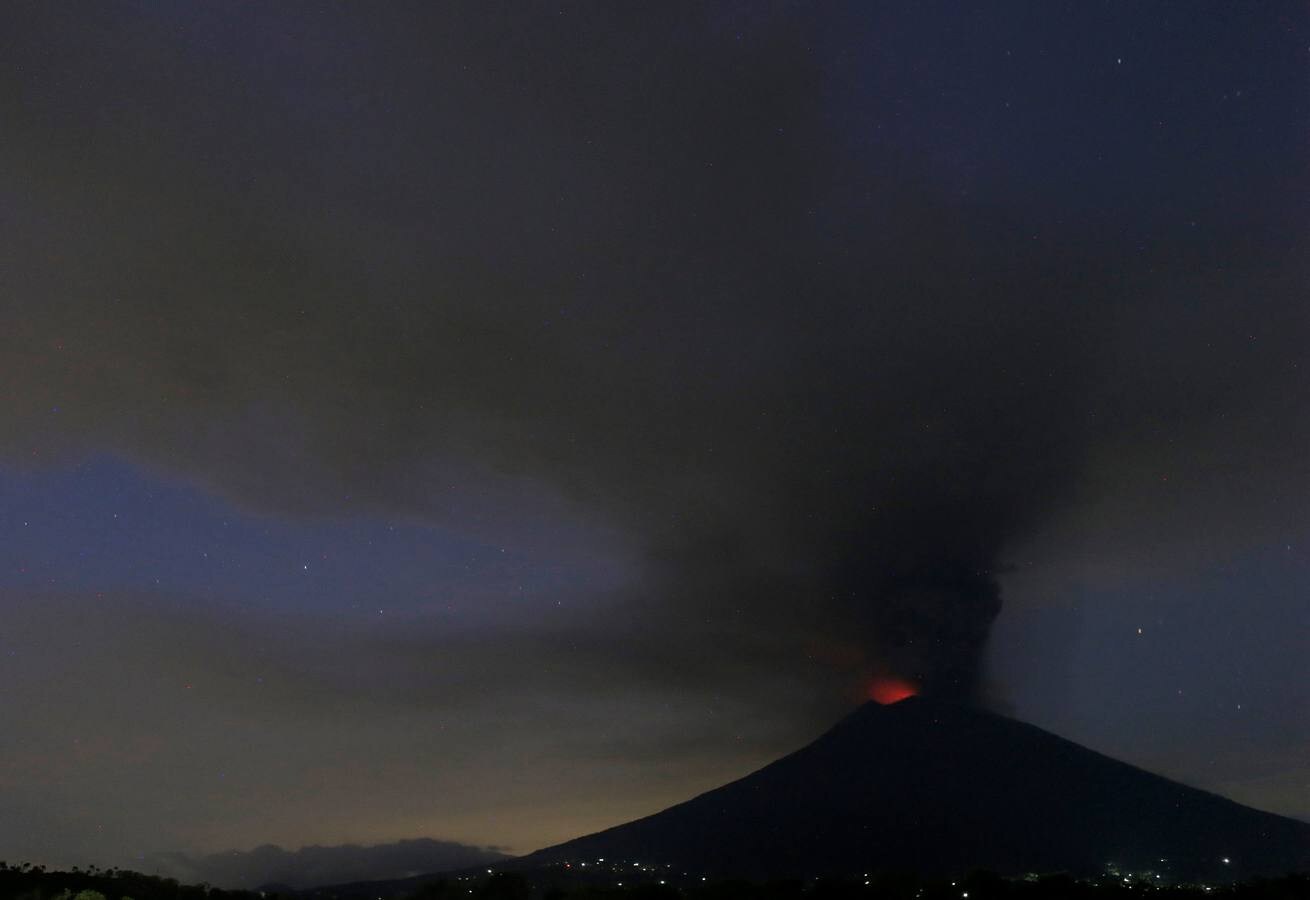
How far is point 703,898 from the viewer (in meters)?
102

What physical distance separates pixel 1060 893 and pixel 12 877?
92284 mm

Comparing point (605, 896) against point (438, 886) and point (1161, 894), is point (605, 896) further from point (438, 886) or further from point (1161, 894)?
point (1161, 894)

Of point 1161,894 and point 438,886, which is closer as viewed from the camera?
point 1161,894

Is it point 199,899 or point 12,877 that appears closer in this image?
point 12,877

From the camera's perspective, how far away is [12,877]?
275ft

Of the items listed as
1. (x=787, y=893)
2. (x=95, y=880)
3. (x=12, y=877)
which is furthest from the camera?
(x=787, y=893)

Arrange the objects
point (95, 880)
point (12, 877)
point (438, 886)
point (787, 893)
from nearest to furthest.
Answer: point (12, 877)
point (95, 880)
point (787, 893)
point (438, 886)

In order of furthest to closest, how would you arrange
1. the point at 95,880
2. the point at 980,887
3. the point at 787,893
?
1. the point at 980,887
2. the point at 787,893
3. the point at 95,880

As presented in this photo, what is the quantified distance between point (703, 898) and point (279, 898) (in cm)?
4026

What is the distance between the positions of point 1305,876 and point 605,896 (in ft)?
235

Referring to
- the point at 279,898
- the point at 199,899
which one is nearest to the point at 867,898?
the point at 279,898

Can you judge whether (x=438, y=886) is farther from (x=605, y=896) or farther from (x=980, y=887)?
(x=980, y=887)

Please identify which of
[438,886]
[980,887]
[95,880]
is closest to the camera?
[95,880]

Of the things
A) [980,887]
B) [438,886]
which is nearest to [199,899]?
[438,886]
